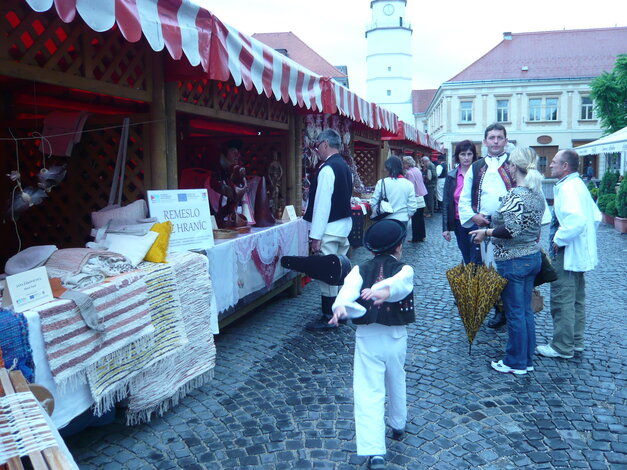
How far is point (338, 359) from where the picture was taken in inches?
163

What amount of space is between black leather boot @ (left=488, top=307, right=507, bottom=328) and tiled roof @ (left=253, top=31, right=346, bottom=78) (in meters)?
28.1

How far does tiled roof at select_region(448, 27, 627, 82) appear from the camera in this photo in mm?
38562

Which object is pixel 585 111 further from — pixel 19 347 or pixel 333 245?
pixel 19 347

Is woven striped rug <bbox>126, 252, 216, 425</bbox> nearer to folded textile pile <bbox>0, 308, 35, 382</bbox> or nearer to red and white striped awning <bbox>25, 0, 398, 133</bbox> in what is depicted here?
folded textile pile <bbox>0, 308, 35, 382</bbox>

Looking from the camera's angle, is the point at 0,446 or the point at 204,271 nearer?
the point at 0,446

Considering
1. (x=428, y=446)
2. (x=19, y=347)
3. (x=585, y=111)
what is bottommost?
(x=428, y=446)

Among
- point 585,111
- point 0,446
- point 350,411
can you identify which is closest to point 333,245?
point 350,411

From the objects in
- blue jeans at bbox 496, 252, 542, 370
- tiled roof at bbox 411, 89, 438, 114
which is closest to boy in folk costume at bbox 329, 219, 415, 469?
blue jeans at bbox 496, 252, 542, 370

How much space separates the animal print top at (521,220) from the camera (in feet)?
11.7

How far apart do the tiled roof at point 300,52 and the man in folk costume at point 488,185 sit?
2803cm

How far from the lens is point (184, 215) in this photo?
3932 mm

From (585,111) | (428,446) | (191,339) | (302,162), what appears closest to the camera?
(428,446)

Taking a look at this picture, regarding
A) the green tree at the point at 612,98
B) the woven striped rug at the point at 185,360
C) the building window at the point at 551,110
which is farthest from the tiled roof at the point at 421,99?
the woven striped rug at the point at 185,360

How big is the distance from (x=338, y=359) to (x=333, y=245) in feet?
4.00
